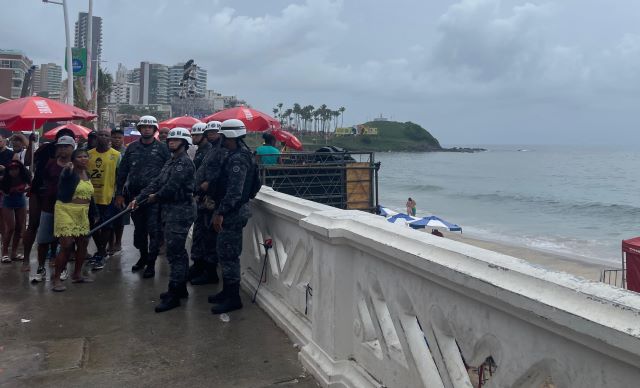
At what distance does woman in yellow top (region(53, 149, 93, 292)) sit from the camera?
5.35 meters

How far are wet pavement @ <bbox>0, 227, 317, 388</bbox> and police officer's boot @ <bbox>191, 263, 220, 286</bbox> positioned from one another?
153 mm

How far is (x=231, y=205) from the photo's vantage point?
439 centimetres

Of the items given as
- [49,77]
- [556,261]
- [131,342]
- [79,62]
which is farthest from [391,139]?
[131,342]

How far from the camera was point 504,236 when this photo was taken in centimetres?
3297

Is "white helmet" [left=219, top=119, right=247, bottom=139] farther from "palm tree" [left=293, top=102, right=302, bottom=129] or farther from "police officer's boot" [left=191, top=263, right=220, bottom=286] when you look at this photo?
"palm tree" [left=293, top=102, right=302, bottom=129]

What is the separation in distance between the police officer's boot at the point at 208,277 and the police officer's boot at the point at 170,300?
703 mm

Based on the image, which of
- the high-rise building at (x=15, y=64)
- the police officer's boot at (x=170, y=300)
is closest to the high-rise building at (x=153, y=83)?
the high-rise building at (x=15, y=64)

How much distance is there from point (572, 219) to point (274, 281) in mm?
42440

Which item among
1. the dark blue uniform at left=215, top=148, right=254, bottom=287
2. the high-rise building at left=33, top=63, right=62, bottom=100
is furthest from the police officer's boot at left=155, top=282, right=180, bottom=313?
the high-rise building at left=33, top=63, right=62, bottom=100

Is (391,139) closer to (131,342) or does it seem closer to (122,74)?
(122,74)

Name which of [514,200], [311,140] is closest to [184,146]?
[514,200]

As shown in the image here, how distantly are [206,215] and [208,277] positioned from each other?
2.74 ft

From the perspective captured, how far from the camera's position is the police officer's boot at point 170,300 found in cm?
479

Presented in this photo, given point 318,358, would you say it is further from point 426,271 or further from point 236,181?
point 236,181
